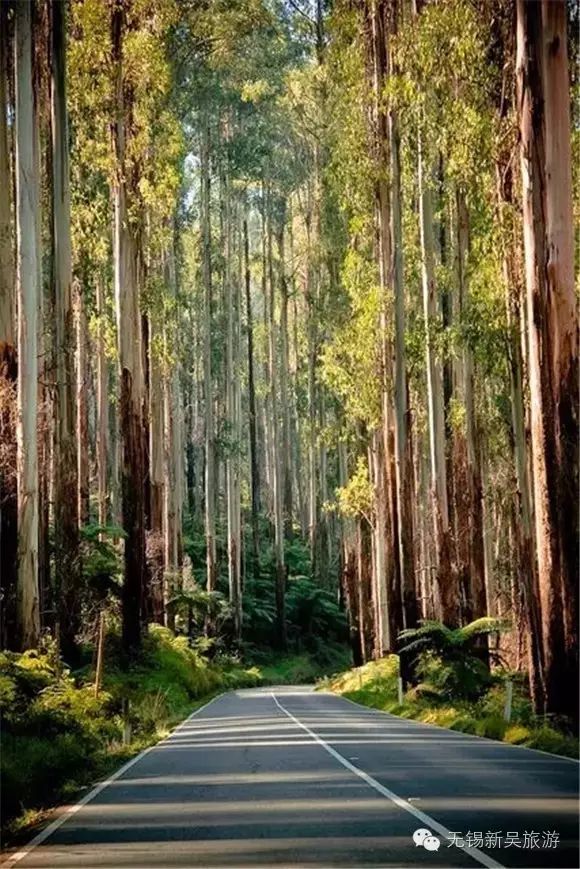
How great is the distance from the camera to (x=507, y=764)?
12352mm

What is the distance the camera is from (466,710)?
2036 cm

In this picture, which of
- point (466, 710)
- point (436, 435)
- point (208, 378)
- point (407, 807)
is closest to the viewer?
point (407, 807)

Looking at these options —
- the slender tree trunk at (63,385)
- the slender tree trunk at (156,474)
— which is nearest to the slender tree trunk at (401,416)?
the slender tree trunk at (63,385)

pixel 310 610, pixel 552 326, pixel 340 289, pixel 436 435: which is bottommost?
pixel 310 610

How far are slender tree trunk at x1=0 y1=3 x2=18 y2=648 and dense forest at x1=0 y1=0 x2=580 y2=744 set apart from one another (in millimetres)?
45

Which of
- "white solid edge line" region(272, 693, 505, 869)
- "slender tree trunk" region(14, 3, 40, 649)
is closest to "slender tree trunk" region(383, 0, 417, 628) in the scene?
"slender tree trunk" region(14, 3, 40, 649)

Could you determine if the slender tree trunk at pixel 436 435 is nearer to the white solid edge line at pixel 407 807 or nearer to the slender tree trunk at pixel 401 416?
the slender tree trunk at pixel 401 416

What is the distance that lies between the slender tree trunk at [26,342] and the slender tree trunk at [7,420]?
0.50ft

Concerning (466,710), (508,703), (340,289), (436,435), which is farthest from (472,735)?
(340,289)

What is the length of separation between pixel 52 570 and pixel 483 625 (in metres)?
9.00

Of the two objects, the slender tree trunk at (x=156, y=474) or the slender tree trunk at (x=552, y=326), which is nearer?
the slender tree trunk at (x=552, y=326)

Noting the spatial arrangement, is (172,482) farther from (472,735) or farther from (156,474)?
(472,735)

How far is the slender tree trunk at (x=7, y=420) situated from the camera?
17.6 metres

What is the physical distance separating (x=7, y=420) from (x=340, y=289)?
2463cm
